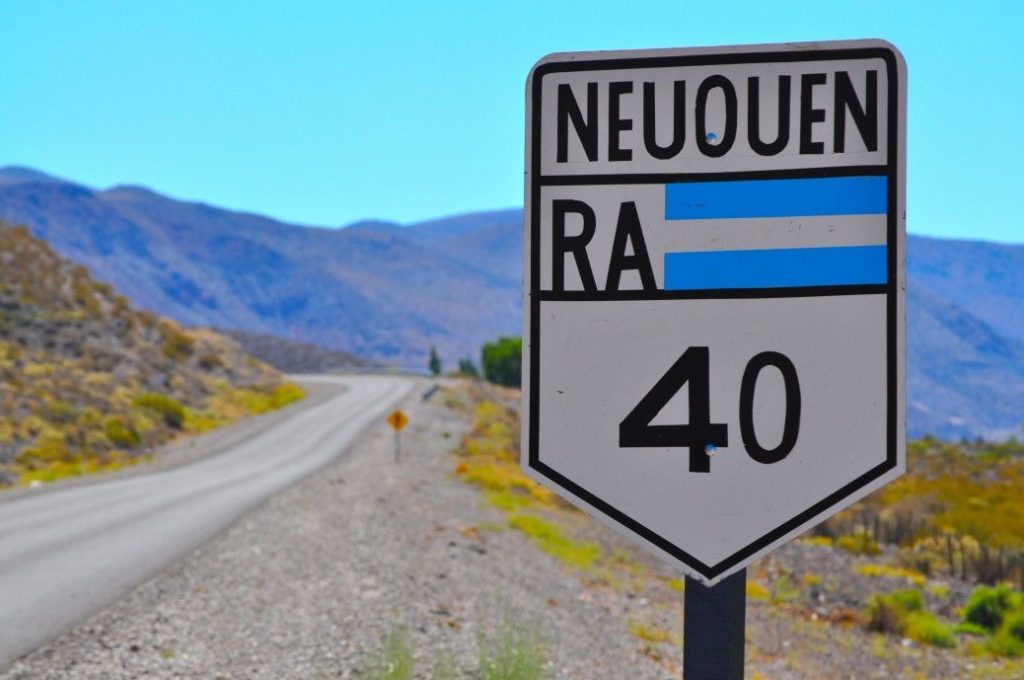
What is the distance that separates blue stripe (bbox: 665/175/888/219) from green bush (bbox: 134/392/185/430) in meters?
41.1

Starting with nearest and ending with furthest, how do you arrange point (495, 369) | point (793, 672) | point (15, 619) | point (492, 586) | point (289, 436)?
1. point (15, 619)
2. point (793, 672)
3. point (492, 586)
4. point (289, 436)
5. point (495, 369)

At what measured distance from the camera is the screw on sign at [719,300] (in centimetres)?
203

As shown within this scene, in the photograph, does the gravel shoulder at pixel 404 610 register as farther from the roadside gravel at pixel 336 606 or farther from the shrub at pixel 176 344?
the shrub at pixel 176 344

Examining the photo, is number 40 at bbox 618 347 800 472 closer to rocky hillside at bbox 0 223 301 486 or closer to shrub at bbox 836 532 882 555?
shrub at bbox 836 532 882 555

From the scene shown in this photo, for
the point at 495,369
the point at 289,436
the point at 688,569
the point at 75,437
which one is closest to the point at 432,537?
the point at 688,569

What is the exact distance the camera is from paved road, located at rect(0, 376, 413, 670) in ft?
33.2

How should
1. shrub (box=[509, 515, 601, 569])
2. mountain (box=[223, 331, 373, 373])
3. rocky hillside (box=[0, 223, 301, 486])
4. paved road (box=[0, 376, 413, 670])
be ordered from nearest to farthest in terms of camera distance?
1. paved road (box=[0, 376, 413, 670])
2. shrub (box=[509, 515, 601, 569])
3. rocky hillside (box=[0, 223, 301, 486])
4. mountain (box=[223, 331, 373, 373])

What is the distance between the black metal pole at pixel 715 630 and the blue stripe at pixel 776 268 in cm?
55

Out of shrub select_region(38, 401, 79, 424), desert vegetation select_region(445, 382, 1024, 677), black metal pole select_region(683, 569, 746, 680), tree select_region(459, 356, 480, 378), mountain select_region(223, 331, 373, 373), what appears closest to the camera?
black metal pole select_region(683, 569, 746, 680)

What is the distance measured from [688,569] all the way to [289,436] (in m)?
38.1

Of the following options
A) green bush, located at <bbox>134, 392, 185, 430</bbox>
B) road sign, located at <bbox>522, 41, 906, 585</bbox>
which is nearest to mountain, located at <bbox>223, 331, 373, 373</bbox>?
green bush, located at <bbox>134, 392, 185, 430</bbox>

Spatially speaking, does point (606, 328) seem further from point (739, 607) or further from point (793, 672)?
point (793, 672)

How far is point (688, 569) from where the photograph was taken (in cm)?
206

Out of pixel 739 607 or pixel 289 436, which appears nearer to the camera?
pixel 739 607
